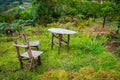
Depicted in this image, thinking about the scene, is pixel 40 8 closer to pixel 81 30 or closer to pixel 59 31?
pixel 81 30

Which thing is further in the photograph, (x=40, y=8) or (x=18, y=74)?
(x=40, y=8)

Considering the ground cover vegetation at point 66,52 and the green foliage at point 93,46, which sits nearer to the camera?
the ground cover vegetation at point 66,52

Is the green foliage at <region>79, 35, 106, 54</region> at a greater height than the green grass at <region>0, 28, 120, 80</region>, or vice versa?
the green foliage at <region>79, 35, 106, 54</region>

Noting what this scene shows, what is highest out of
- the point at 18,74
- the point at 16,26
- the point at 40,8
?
the point at 40,8

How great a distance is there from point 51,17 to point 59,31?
602 centimetres

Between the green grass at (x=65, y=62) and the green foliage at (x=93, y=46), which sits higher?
the green foliage at (x=93, y=46)

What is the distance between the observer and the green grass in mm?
5481

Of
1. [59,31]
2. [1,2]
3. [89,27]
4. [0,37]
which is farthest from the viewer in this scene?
[1,2]

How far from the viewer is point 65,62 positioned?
21.1ft

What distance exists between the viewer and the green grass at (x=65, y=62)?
18.0ft

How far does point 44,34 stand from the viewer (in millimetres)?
9805

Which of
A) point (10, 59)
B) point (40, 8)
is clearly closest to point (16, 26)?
point (40, 8)

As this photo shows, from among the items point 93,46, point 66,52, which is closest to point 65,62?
point 66,52

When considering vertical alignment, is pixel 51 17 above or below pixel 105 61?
above
